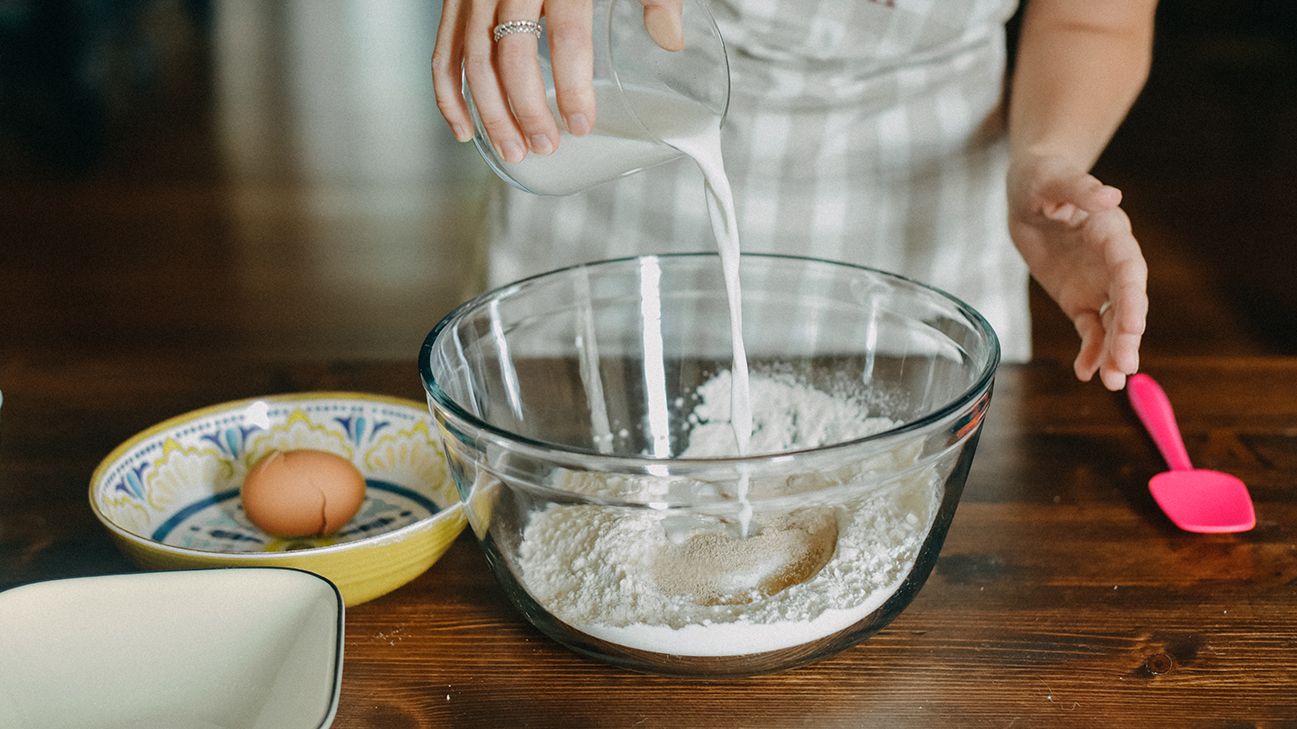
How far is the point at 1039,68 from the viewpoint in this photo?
131cm

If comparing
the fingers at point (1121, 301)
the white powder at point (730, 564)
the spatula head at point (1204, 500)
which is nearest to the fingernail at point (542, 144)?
the white powder at point (730, 564)

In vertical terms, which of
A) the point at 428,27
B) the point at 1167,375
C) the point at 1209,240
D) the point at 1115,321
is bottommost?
the point at 1209,240

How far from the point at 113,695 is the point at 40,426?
0.49 m

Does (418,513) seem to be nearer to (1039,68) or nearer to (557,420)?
(557,420)

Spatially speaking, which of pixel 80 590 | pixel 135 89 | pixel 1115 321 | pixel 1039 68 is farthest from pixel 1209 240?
pixel 135 89

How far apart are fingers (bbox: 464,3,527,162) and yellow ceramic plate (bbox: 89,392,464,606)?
270 millimetres

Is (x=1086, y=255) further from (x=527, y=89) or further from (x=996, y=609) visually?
(x=527, y=89)

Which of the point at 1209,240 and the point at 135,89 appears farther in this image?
the point at 135,89

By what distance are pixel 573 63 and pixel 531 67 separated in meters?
0.04

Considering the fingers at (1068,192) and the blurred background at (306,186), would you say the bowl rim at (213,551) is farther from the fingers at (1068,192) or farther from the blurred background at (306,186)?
the blurred background at (306,186)

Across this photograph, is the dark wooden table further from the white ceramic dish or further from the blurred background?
the blurred background

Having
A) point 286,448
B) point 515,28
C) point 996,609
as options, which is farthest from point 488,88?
point 996,609

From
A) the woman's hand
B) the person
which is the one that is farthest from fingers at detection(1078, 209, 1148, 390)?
the person

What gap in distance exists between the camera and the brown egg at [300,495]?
91 centimetres
